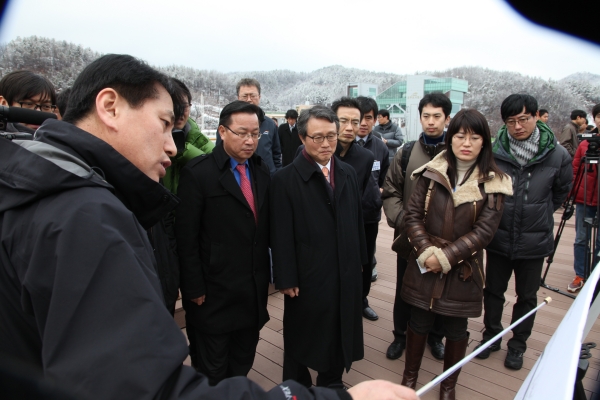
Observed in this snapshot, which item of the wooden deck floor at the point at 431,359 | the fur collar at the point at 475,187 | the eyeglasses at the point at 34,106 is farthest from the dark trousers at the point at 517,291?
the eyeglasses at the point at 34,106

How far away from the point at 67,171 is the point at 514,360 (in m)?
2.94

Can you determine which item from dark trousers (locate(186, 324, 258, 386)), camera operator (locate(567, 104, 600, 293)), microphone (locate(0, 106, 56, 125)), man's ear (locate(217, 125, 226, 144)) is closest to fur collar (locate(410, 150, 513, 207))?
man's ear (locate(217, 125, 226, 144))

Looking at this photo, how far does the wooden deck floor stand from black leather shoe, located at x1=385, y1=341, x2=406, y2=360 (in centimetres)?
3

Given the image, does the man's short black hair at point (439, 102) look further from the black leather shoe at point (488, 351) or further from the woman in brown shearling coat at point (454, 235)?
the black leather shoe at point (488, 351)

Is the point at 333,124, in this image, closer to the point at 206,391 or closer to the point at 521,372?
the point at 206,391

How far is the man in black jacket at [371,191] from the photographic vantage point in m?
3.14

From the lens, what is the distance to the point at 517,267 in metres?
2.65

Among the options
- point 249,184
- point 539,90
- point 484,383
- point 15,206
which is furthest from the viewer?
point 539,90

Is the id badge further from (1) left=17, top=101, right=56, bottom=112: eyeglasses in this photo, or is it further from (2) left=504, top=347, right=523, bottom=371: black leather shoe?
(1) left=17, top=101, right=56, bottom=112: eyeglasses

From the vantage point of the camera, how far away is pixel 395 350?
106 inches

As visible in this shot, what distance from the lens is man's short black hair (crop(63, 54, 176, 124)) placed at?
94cm

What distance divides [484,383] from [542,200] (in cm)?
131

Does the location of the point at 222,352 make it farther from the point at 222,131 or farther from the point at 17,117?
the point at 17,117

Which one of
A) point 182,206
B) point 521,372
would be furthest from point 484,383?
point 182,206
